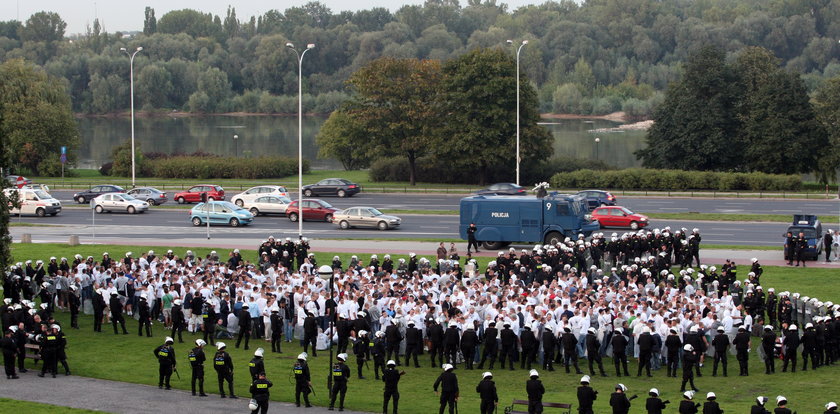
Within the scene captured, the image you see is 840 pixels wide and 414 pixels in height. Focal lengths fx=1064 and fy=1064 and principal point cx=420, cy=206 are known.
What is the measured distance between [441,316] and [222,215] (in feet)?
88.9

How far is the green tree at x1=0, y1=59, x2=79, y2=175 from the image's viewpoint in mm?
81750

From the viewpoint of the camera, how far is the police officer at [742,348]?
926 inches

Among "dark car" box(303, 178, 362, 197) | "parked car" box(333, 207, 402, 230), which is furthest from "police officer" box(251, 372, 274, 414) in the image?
"dark car" box(303, 178, 362, 197)

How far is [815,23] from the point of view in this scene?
199000 mm

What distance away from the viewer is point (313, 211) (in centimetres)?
5238

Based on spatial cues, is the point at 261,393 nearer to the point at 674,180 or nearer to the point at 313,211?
the point at 313,211

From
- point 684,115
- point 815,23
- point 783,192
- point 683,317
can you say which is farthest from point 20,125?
point 815,23

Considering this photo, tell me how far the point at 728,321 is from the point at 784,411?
819 cm

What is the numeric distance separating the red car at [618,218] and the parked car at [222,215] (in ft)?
53.9

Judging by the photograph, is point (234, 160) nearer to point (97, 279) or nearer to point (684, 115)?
point (684, 115)

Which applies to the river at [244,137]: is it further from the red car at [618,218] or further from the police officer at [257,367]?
the police officer at [257,367]

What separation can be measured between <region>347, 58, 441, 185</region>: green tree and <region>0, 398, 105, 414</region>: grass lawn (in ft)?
179

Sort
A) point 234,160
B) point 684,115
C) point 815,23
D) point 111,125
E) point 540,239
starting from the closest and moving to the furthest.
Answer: point 540,239, point 684,115, point 234,160, point 111,125, point 815,23

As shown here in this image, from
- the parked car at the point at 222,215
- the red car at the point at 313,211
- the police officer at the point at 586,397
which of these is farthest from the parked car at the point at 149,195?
the police officer at the point at 586,397
